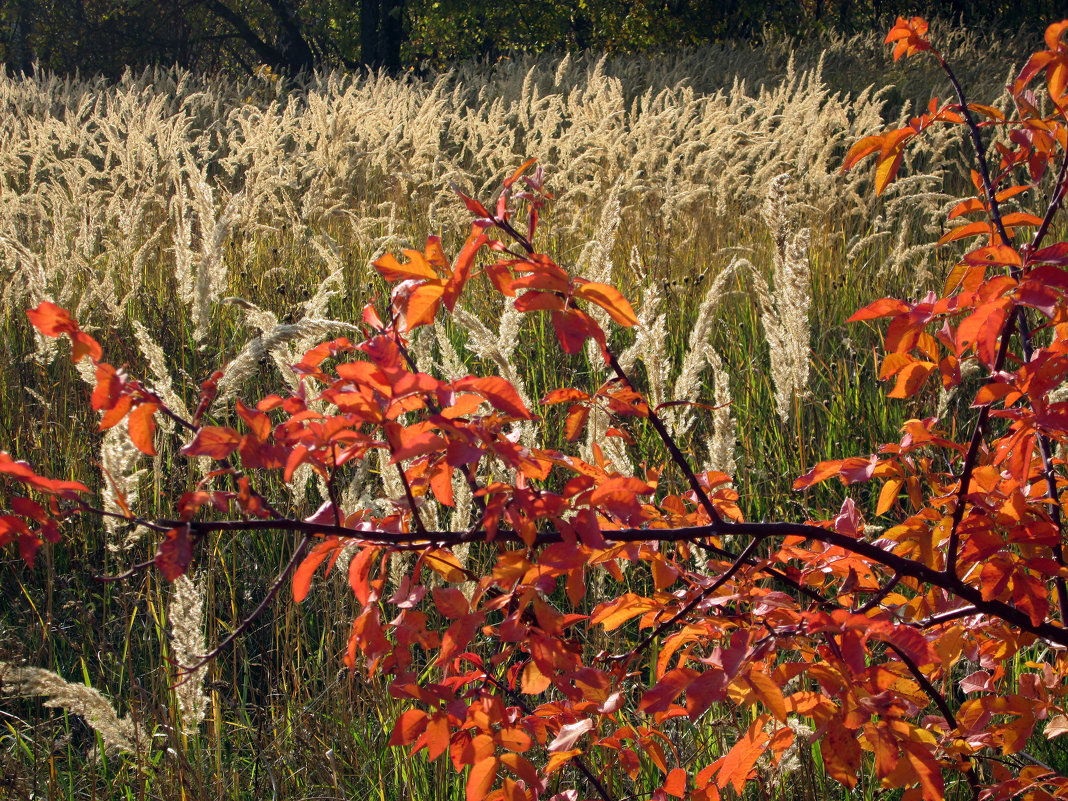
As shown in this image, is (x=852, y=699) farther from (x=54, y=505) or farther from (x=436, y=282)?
(x=54, y=505)

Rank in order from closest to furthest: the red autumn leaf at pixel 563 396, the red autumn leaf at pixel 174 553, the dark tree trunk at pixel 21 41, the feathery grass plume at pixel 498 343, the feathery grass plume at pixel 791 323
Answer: the red autumn leaf at pixel 174 553 < the red autumn leaf at pixel 563 396 < the feathery grass plume at pixel 498 343 < the feathery grass plume at pixel 791 323 < the dark tree trunk at pixel 21 41

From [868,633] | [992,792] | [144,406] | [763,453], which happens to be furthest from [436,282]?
[763,453]

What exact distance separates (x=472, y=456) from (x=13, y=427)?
226 centimetres

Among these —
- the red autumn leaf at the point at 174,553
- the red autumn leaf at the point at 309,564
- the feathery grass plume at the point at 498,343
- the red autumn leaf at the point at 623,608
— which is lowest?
the red autumn leaf at the point at 623,608

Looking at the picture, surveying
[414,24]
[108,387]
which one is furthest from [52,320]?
[414,24]

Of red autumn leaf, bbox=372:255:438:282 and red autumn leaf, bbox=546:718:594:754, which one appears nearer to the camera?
red autumn leaf, bbox=372:255:438:282

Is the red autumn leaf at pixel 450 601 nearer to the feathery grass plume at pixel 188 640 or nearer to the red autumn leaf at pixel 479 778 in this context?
the red autumn leaf at pixel 479 778

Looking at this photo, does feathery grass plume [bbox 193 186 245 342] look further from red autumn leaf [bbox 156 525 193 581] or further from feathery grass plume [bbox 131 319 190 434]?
red autumn leaf [bbox 156 525 193 581]

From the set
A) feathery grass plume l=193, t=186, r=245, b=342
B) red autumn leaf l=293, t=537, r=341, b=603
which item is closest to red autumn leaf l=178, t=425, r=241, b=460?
red autumn leaf l=293, t=537, r=341, b=603

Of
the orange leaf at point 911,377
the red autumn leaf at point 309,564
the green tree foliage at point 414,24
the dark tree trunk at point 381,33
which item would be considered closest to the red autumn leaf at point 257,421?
the red autumn leaf at point 309,564

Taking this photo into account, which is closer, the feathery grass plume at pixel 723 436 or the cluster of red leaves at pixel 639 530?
the cluster of red leaves at pixel 639 530

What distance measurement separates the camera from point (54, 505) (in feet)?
2.43

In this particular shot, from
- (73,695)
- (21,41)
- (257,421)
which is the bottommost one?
(73,695)

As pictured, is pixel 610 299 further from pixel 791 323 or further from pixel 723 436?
pixel 791 323
